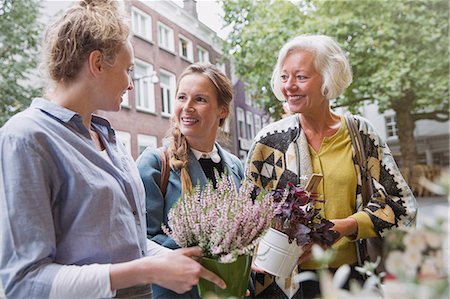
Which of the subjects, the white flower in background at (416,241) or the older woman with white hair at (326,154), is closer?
the white flower in background at (416,241)

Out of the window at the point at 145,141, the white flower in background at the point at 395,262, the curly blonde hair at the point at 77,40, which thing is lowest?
the white flower in background at the point at 395,262

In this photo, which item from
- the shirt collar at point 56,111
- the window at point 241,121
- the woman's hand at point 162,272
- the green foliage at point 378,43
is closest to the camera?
the woman's hand at point 162,272

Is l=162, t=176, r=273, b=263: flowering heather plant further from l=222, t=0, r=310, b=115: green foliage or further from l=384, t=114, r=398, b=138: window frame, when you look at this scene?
l=384, t=114, r=398, b=138: window frame

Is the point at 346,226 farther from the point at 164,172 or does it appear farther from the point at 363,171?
the point at 164,172

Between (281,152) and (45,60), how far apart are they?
0.69 metres

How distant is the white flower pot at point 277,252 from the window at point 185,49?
171 centimetres

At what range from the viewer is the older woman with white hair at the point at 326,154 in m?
1.23

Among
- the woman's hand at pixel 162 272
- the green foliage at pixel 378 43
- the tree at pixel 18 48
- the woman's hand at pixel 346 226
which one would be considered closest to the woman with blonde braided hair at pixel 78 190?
the woman's hand at pixel 162 272

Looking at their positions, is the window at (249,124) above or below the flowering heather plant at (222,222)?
above

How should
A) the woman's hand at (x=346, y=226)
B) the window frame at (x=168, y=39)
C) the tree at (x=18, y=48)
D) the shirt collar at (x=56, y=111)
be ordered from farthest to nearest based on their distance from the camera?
the window frame at (x=168, y=39), the tree at (x=18, y=48), the woman's hand at (x=346, y=226), the shirt collar at (x=56, y=111)

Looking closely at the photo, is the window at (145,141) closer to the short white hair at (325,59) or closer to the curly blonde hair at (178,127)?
the curly blonde hair at (178,127)

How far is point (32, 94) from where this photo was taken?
2250 millimetres

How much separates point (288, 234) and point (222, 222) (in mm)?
170

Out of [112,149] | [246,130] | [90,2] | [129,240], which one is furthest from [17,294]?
[246,130]
